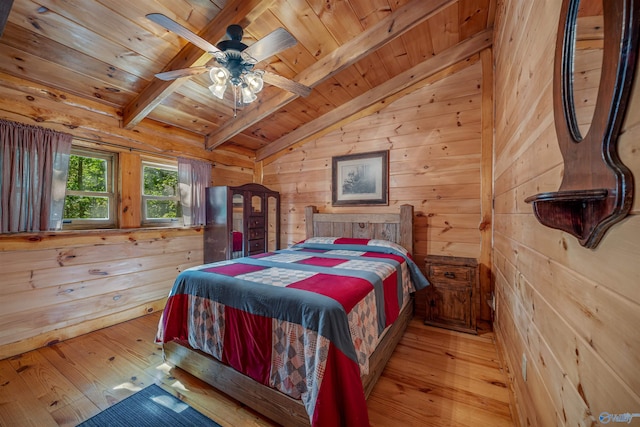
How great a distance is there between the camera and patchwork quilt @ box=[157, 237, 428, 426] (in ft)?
3.98

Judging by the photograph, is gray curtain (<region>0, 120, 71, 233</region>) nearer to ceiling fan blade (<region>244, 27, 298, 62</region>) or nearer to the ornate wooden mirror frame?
ceiling fan blade (<region>244, 27, 298, 62</region>)

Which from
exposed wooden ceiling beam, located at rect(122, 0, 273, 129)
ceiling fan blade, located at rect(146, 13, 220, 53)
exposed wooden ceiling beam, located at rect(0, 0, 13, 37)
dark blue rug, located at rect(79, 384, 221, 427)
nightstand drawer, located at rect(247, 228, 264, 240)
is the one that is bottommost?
dark blue rug, located at rect(79, 384, 221, 427)

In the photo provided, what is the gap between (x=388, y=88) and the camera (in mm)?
3123

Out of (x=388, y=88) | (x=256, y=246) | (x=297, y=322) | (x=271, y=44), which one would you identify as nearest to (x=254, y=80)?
(x=271, y=44)

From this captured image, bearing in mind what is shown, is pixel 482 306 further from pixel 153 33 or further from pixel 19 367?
pixel 19 367

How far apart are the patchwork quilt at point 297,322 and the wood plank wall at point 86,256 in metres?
1.34

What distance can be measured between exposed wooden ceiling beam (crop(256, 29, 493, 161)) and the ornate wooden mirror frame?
2.27m

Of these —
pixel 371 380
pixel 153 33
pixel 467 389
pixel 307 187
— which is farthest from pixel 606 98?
pixel 307 187

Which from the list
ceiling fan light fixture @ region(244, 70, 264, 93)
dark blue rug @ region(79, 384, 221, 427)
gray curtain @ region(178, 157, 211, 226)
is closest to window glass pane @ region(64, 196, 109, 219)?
gray curtain @ region(178, 157, 211, 226)

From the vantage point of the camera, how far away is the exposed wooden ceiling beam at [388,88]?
2688 mm

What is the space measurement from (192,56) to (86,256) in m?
2.21

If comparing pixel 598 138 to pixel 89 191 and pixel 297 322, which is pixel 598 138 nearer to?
pixel 297 322

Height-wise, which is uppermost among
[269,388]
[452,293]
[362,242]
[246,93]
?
[246,93]

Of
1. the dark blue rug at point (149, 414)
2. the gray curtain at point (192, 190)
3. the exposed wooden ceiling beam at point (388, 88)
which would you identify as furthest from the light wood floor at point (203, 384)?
the exposed wooden ceiling beam at point (388, 88)
